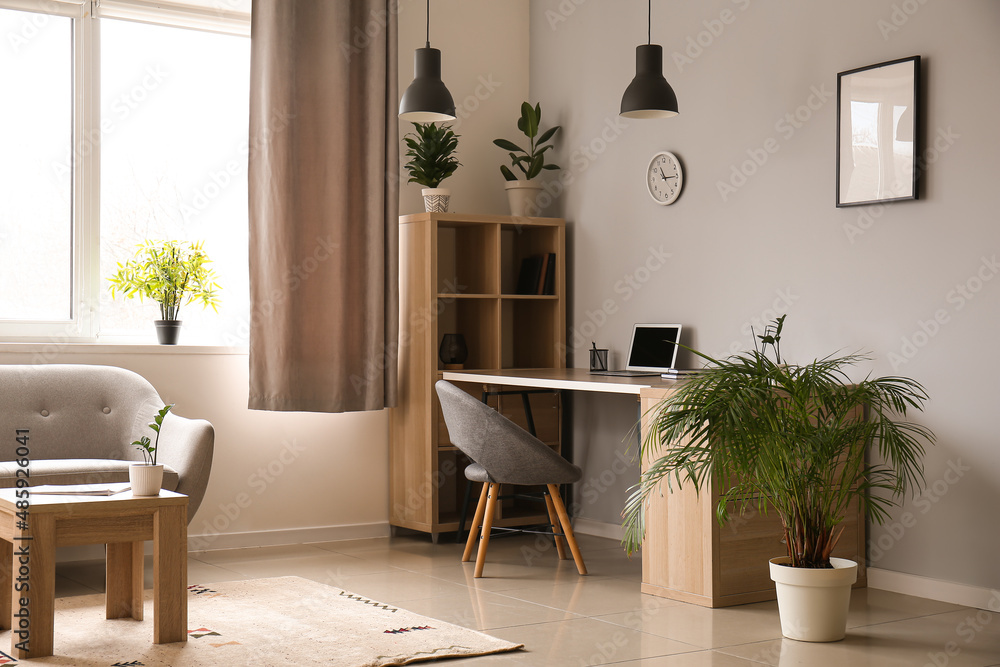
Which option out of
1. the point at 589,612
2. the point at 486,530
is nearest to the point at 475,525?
the point at 486,530

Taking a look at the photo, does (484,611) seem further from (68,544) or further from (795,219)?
(795,219)

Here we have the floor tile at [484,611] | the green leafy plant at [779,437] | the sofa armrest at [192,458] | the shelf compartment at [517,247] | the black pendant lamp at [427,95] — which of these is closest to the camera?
the green leafy plant at [779,437]

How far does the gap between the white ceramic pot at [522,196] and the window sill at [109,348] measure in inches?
58.3

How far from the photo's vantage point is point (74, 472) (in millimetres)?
3717

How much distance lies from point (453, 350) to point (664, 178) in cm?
125

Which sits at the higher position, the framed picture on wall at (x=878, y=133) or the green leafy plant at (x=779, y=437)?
the framed picture on wall at (x=878, y=133)

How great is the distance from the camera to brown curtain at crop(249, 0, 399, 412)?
4.66 metres

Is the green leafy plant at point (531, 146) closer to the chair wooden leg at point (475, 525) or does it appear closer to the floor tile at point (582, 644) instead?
the chair wooden leg at point (475, 525)

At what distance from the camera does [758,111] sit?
428 cm

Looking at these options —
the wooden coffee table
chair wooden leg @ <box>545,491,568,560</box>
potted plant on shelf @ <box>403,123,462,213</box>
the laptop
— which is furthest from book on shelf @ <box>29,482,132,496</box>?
potted plant on shelf @ <box>403,123,462,213</box>

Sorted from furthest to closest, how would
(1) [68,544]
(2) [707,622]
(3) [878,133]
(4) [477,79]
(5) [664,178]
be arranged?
(4) [477,79], (5) [664,178], (3) [878,133], (2) [707,622], (1) [68,544]

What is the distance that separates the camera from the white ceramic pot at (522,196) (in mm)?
5164

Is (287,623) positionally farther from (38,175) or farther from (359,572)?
(38,175)

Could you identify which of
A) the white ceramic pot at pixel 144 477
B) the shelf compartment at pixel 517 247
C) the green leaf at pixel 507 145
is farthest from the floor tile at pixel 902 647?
the green leaf at pixel 507 145
